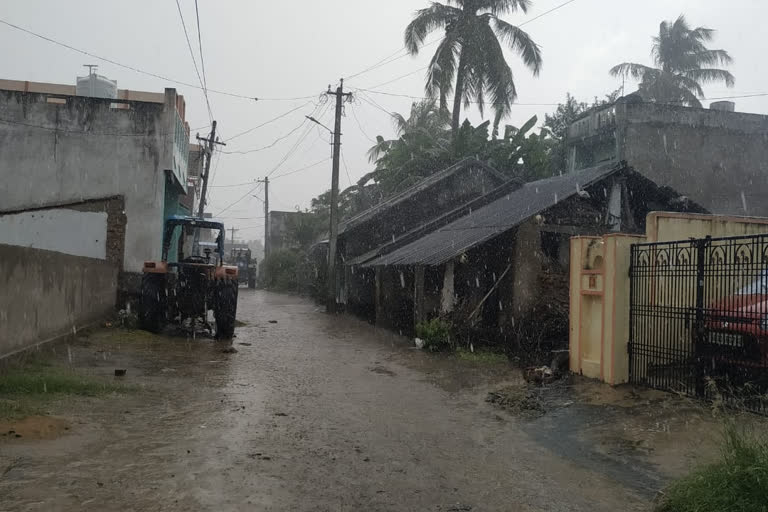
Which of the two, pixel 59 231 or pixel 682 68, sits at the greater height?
pixel 682 68

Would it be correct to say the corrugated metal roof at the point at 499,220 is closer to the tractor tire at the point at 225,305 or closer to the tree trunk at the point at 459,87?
the tractor tire at the point at 225,305

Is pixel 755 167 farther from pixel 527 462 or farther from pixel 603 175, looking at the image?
pixel 527 462

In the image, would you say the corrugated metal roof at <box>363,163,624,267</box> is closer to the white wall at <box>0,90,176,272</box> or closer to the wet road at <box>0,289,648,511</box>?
the wet road at <box>0,289,648,511</box>

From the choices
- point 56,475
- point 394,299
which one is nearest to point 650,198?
point 394,299

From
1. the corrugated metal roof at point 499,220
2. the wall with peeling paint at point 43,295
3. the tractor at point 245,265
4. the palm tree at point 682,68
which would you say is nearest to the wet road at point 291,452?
the wall with peeling paint at point 43,295

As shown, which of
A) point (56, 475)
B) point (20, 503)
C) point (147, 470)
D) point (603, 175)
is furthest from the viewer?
point (603, 175)

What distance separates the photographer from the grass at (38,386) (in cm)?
617

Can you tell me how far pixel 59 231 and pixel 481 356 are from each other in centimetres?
1019

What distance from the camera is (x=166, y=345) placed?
12656 millimetres

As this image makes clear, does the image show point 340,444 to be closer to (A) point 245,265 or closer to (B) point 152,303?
(B) point 152,303

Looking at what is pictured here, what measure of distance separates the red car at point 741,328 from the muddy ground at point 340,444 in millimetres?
807

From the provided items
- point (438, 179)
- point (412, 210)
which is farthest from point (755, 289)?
point (412, 210)

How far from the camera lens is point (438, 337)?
1371 cm

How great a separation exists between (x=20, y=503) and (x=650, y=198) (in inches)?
608
